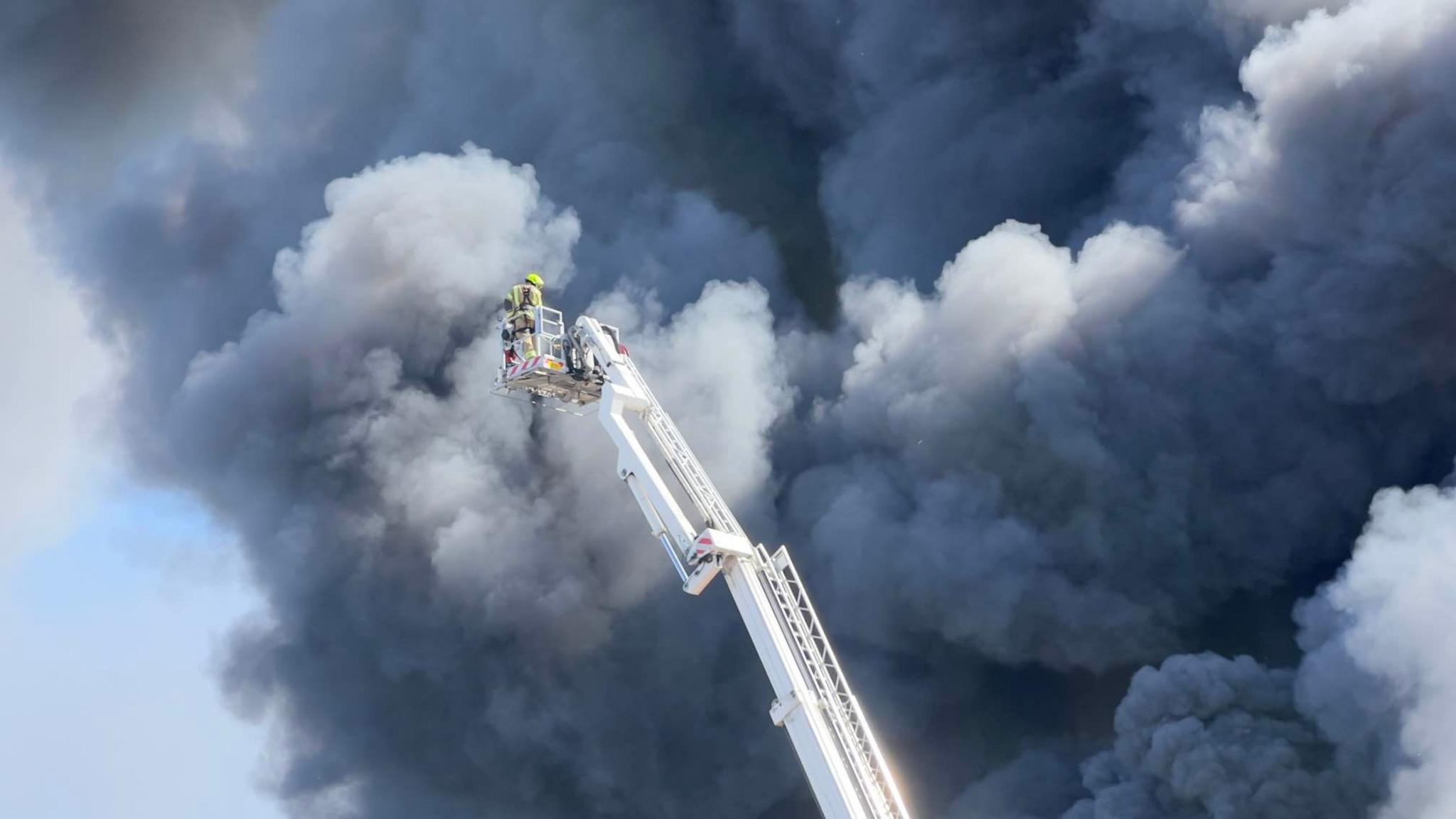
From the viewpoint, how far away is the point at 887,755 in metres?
48.1

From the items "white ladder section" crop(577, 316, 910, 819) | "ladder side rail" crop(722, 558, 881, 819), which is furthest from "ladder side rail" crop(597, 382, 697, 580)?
"ladder side rail" crop(722, 558, 881, 819)

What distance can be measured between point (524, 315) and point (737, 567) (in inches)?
312

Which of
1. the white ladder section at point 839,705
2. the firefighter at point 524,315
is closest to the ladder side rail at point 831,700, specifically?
the white ladder section at point 839,705

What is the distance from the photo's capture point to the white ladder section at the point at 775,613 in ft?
81.8

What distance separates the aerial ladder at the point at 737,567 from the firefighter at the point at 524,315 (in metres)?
0.13

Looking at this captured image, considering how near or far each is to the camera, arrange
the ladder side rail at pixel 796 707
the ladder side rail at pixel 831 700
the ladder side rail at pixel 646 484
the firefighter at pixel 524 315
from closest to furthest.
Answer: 1. the ladder side rail at pixel 796 707
2. the ladder side rail at pixel 831 700
3. the ladder side rail at pixel 646 484
4. the firefighter at pixel 524 315

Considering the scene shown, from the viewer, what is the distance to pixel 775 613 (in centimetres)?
2628

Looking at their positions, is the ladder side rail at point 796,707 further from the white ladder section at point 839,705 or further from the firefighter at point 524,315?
the firefighter at point 524,315

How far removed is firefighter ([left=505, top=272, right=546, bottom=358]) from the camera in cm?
3061

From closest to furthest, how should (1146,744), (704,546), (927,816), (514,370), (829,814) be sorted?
(829,814) → (704,546) → (514,370) → (1146,744) → (927,816)

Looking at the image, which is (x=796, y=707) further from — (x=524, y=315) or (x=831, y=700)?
A: (x=524, y=315)

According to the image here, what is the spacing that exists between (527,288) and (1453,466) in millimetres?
26241

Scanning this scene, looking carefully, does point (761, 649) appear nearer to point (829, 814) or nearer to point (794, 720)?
point (794, 720)

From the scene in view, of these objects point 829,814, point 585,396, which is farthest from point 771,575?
point 585,396
